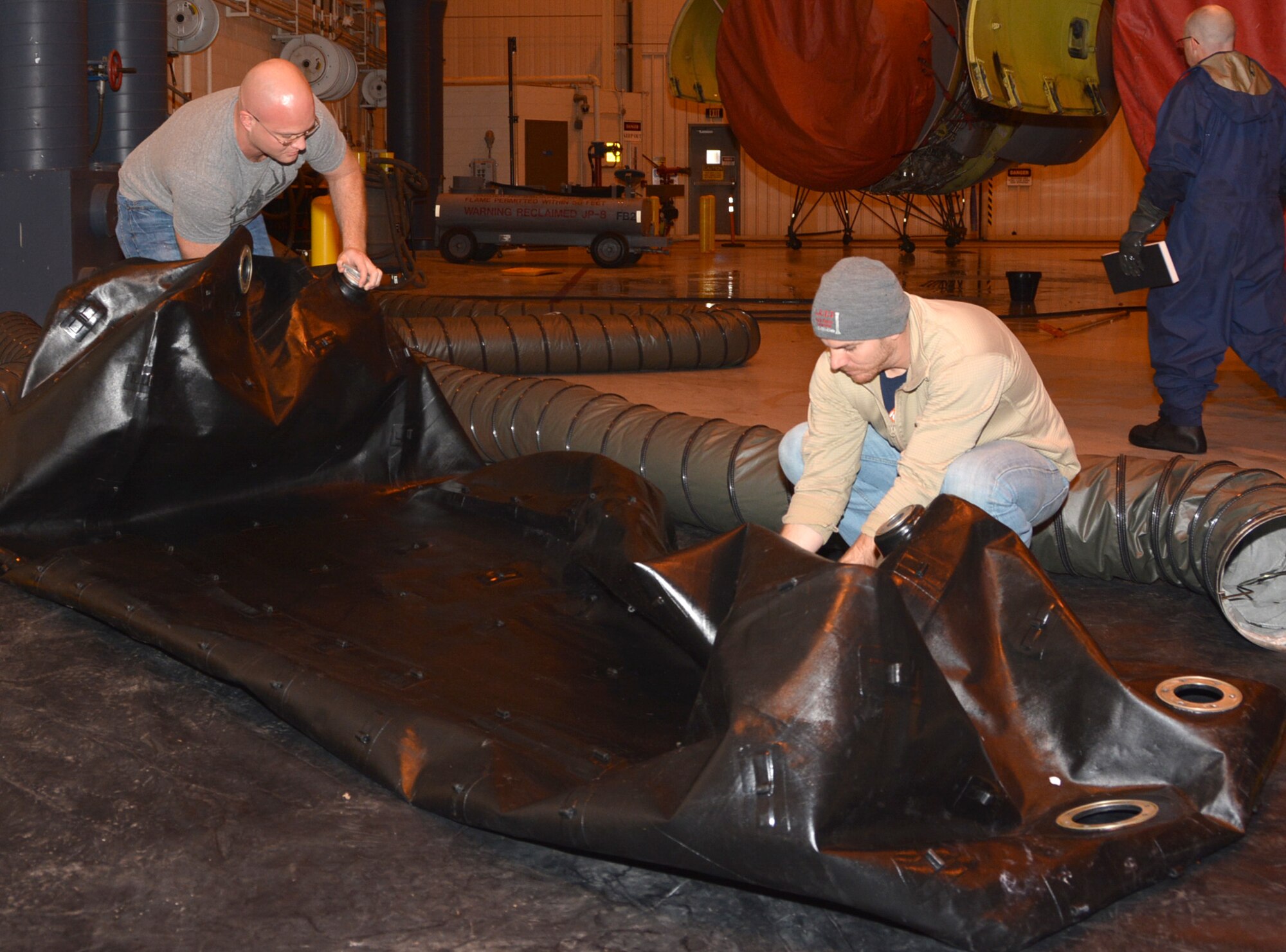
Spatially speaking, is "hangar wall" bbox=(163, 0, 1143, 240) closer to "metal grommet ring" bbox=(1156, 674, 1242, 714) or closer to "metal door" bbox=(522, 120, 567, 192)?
"metal door" bbox=(522, 120, 567, 192)

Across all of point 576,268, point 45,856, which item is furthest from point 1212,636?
point 576,268

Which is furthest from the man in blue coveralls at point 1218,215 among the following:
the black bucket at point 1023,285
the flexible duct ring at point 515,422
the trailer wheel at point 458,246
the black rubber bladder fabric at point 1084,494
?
the trailer wheel at point 458,246

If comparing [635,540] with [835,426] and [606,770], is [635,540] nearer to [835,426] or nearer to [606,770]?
[835,426]

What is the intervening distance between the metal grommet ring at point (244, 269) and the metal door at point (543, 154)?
48.0ft

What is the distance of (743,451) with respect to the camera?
122 inches

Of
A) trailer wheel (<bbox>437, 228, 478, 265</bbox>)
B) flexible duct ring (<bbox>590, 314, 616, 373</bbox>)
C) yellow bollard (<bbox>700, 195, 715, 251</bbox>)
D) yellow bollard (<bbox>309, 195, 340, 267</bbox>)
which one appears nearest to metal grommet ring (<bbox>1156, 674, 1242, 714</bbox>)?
flexible duct ring (<bbox>590, 314, 616, 373</bbox>)

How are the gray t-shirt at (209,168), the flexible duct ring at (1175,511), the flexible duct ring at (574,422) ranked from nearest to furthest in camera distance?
1. the flexible duct ring at (1175,511)
2. the gray t-shirt at (209,168)
3. the flexible duct ring at (574,422)

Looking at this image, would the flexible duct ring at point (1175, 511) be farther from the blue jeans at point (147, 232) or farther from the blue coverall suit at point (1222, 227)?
the blue jeans at point (147, 232)

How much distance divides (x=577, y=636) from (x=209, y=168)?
1621 mm

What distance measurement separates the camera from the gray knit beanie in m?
1.94

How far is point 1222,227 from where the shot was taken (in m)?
3.79

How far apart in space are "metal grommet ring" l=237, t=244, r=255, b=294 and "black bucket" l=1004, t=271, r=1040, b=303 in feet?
20.2

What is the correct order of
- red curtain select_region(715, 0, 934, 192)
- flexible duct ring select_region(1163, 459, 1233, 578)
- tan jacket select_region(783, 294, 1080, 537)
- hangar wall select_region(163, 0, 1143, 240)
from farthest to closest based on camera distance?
hangar wall select_region(163, 0, 1143, 240) < red curtain select_region(715, 0, 934, 192) < flexible duct ring select_region(1163, 459, 1233, 578) < tan jacket select_region(783, 294, 1080, 537)

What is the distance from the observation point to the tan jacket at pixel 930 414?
2.09m
